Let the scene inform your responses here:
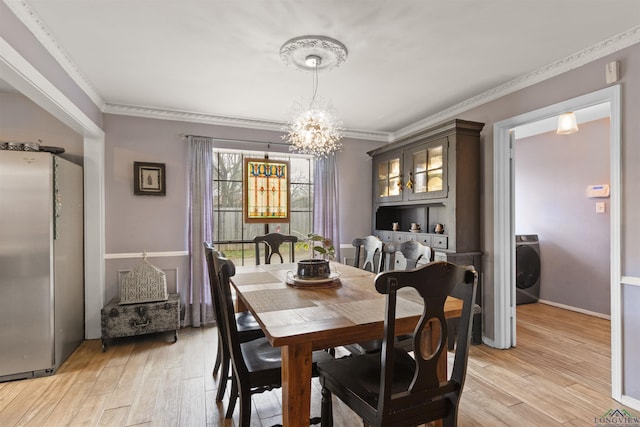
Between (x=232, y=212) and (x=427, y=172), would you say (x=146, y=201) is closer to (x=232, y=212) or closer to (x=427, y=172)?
(x=232, y=212)

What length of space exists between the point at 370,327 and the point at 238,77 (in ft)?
7.94

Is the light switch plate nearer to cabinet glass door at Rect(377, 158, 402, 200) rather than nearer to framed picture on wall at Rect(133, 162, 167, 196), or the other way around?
cabinet glass door at Rect(377, 158, 402, 200)

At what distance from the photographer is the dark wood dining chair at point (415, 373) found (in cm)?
122

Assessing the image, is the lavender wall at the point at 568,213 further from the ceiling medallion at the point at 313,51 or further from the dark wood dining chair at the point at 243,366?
the dark wood dining chair at the point at 243,366

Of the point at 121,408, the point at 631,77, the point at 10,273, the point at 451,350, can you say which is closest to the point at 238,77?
the point at 10,273

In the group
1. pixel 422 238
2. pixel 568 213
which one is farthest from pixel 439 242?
pixel 568 213

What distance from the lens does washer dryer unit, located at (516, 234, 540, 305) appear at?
4645 mm

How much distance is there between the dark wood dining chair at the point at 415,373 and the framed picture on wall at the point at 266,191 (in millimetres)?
2936

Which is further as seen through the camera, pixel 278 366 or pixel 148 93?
pixel 148 93

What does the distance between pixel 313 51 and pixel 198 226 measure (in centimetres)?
239

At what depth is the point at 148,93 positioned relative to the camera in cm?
331

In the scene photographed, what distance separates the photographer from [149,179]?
12.3ft

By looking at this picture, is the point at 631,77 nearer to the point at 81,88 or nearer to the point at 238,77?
the point at 238,77

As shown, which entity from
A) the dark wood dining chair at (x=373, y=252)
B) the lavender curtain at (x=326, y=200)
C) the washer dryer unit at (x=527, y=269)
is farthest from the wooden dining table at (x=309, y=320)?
the washer dryer unit at (x=527, y=269)
